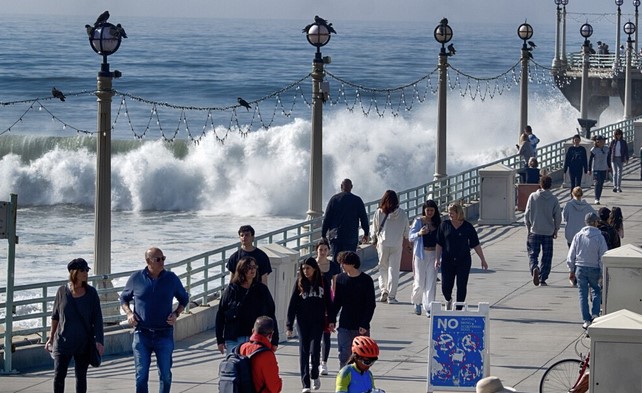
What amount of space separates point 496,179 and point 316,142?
496 centimetres

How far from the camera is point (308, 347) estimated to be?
13352 millimetres

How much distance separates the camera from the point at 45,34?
458 feet

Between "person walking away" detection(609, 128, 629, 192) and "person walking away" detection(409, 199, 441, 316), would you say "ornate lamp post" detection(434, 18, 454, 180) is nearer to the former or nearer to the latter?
"person walking away" detection(609, 128, 629, 192)

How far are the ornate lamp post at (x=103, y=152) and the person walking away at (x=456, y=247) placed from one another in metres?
3.52

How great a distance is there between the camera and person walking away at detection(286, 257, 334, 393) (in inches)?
516

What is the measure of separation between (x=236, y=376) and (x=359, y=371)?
0.86 m

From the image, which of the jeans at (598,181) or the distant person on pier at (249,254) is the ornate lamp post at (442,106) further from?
the distant person on pier at (249,254)

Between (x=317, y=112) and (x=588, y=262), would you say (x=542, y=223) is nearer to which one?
(x=588, y=262)

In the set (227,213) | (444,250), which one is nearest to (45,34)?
(227,213)

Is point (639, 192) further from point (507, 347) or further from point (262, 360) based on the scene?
point (262, 360)

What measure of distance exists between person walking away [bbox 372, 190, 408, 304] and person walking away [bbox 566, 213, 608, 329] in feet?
7.45

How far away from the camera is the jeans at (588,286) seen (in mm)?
16391

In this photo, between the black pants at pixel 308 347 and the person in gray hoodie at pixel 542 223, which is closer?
the black pants at pixel 308 347

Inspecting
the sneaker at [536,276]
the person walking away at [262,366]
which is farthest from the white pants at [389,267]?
the person walking away at [262,366]
